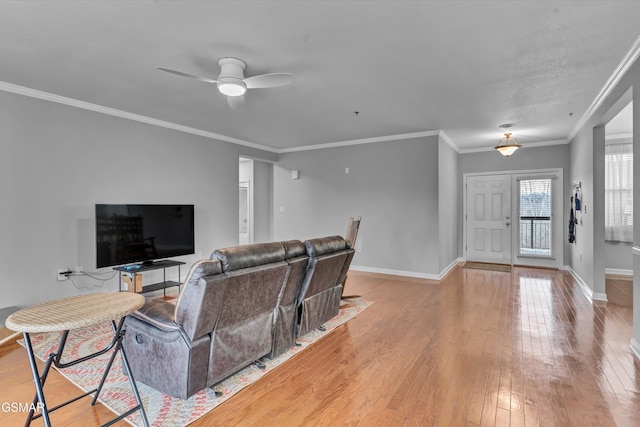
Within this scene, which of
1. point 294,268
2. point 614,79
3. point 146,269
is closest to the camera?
point 294,268

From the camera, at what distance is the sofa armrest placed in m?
2.10

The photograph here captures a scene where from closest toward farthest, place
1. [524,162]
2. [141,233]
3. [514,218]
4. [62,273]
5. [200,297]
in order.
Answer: [200,297] → [62,273] → [141,233] → [524,162] → [514,218]

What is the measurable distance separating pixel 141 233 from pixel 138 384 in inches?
102

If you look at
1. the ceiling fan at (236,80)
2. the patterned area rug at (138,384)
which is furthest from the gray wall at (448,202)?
the ceiling fan at (236,80)

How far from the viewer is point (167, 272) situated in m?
5.20

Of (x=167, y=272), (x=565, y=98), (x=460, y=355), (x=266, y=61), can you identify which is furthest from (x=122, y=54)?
(x=565, y=98)

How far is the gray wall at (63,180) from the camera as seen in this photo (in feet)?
11.9

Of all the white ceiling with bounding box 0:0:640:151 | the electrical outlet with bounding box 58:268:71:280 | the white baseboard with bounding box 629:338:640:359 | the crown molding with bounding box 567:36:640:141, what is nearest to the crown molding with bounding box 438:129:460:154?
the white ceiling with bounding box 0:0:640:151

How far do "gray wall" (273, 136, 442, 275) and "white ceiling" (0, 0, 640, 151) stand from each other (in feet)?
4.48

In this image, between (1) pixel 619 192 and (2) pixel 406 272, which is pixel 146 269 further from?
(1) pixel 619 192

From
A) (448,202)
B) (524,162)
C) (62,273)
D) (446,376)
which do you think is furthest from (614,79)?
(62,273)

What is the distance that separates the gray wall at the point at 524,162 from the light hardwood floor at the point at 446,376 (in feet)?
10.6

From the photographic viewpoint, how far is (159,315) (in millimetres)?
2186

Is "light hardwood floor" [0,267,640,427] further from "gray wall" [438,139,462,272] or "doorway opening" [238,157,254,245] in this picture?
"doorway opening" [238,157,254,245]
